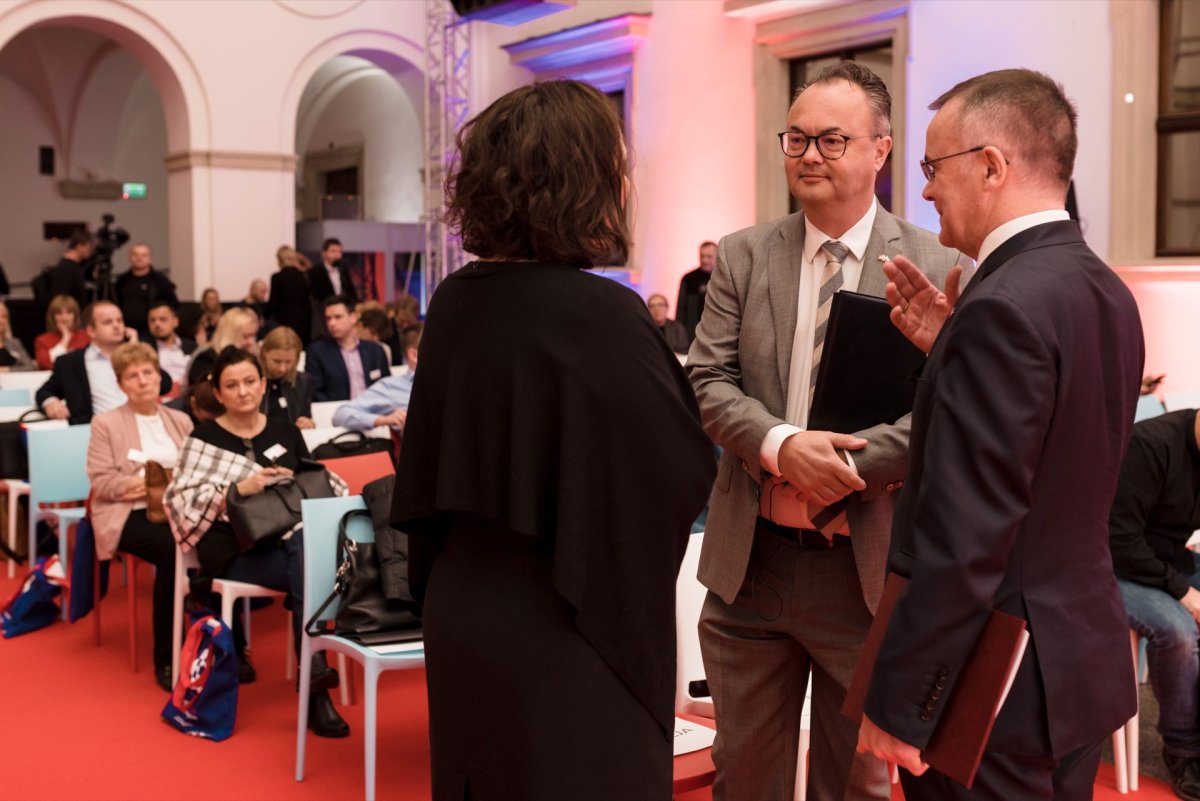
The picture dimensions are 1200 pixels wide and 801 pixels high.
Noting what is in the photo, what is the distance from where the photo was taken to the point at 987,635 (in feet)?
5.54

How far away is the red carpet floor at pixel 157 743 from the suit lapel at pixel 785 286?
2.05 metres

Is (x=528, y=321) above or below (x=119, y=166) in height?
below

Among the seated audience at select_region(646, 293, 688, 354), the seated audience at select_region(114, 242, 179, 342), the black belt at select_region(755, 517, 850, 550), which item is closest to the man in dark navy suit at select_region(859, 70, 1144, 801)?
the black belt at select_region(755, 517, 850, 550)

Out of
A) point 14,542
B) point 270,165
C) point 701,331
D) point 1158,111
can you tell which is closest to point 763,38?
point 1158,111

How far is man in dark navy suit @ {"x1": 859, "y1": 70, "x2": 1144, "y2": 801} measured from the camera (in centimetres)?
167

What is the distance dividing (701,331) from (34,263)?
2170cm

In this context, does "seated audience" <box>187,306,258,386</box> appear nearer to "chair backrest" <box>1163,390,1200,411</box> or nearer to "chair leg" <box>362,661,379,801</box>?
"chair leg" <box>362,661,379,801</box>

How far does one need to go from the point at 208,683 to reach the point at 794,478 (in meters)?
3.01

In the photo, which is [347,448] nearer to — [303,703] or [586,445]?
[303,703]

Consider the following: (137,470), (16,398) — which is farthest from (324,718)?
(16,398)

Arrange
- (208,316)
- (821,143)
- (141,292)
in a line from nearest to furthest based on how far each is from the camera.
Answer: (821,143)
(208,316)
(141,292)

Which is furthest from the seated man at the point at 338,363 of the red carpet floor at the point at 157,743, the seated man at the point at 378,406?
the red carpet floor at the point at 157,743

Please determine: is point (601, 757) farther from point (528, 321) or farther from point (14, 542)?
point (14, 542)

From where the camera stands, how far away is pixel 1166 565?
4.19 m
